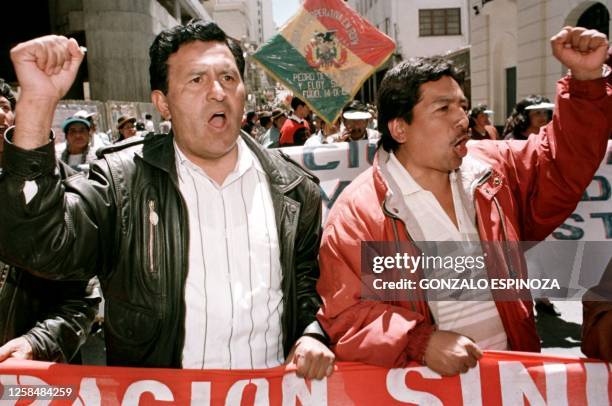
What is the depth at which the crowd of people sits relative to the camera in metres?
1.92

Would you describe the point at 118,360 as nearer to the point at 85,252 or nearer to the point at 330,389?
the point at 85,252

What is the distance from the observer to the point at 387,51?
634 centimetres

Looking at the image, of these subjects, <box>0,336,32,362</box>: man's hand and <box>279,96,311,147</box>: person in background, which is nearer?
<box>0,336,32,362</box>: man's hand

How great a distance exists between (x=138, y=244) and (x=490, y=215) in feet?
4.42

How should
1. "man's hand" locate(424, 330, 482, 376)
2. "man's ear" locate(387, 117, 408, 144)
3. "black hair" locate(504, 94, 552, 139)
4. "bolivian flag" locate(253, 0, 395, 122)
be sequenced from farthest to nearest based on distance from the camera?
"bolivian flag" locate(253, 0, 395, 122) → "black hair" locate(504, 94, 552, 139) → "man's ear" locate(387, 117, 408, 144) → "man's hand" locate(424, 330, 482, 376)

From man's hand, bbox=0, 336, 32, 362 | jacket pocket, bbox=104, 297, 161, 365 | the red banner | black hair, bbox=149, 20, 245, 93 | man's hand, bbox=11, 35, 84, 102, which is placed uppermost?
black hair, bbox=149, 20, 245, 93

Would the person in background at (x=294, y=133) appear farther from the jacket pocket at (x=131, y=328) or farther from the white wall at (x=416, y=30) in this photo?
the white wall at (x=416, y=30)

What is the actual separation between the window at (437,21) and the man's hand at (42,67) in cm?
3735

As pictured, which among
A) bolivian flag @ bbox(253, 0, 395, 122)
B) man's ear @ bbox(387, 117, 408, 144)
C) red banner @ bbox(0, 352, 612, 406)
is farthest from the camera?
bolivian flag @ bbox(253, 0, 395, 122)

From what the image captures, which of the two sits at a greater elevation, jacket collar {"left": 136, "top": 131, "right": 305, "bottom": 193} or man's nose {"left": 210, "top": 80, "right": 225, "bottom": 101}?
man's nose {"left": 210, "top": 80, "right": 225, "bottom": 101}

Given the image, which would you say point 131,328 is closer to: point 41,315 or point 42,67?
point 41,315

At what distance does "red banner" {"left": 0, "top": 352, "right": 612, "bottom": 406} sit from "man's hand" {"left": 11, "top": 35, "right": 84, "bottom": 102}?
1.01 m

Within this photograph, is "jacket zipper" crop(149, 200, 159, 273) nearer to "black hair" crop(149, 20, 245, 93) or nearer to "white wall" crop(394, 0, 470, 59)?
"black hair" crop(149, 20, 245, 93)

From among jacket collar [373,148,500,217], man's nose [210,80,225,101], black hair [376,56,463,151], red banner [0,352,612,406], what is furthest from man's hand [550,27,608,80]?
man's nose [210,80,225,101]
